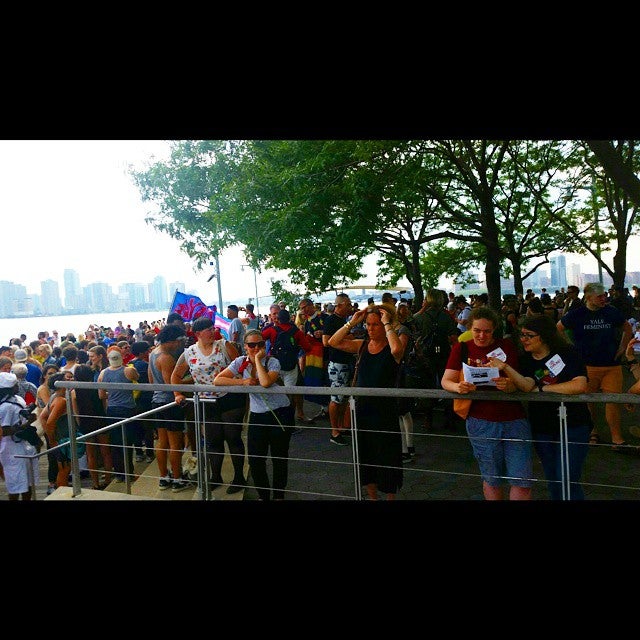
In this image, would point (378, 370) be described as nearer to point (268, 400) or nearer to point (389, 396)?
point (389, 396)

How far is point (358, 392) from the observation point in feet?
11.5

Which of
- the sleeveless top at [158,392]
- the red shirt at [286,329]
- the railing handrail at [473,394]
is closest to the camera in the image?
the railing handrail at [473,394]

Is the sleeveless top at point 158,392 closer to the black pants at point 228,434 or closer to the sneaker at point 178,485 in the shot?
the black pants at point 228,434

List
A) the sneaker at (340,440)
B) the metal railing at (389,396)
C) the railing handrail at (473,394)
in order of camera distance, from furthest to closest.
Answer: the sneaker at (340,440), the metal railing at (389,396), the railing handrail at (473,394)

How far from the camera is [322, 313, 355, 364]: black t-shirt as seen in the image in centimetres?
633

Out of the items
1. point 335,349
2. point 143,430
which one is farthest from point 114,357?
point 335,349

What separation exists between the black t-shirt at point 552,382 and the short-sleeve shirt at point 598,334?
2.43 meters

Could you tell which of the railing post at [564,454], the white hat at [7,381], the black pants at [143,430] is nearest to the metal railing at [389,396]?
the railing post at [564,454]

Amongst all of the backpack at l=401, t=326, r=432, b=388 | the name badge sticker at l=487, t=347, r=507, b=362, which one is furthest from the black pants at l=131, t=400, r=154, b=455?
the name badge sticker at l=487, t=347, r=507, b=362

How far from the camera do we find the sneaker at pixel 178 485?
189 inches
